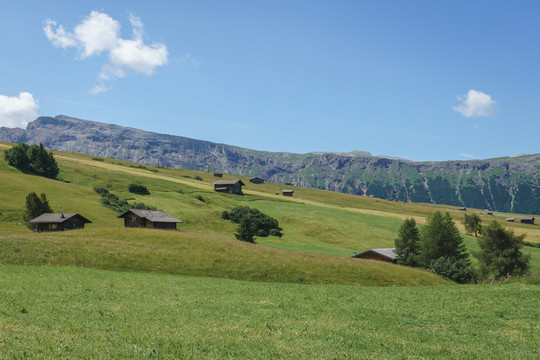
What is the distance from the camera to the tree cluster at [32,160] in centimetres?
12862

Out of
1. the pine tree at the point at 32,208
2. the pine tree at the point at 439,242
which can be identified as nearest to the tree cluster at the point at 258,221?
the pine tree at the point at 439,242

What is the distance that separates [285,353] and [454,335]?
30.7 feet

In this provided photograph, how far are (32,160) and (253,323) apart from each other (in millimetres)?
141700

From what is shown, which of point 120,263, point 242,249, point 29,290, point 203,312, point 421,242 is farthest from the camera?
point 421,242

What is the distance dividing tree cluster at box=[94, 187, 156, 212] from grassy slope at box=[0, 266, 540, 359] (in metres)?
72.5

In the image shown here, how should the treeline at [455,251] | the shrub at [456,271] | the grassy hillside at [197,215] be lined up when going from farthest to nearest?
the grassy hillside at [197,215], the treeline at [455,251], the shrub at [456,271]

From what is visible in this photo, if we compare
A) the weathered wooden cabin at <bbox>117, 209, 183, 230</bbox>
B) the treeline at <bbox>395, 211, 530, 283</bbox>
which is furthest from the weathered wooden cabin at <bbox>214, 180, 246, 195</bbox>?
the treeline at <bbox>395, 211, 530, 283</bbox>

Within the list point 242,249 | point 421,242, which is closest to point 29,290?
point 242,249

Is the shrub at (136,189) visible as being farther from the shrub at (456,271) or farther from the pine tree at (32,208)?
the shrub at (456,271)

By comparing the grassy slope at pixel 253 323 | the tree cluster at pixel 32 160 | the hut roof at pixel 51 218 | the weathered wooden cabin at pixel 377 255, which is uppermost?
the tree cluster at pixel 32 160

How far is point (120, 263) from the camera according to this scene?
45.8 metres

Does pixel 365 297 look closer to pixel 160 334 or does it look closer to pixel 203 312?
pixel 203 312

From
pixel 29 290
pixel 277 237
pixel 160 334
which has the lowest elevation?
pixel 277 237

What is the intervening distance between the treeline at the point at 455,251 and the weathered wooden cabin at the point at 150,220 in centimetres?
5006
